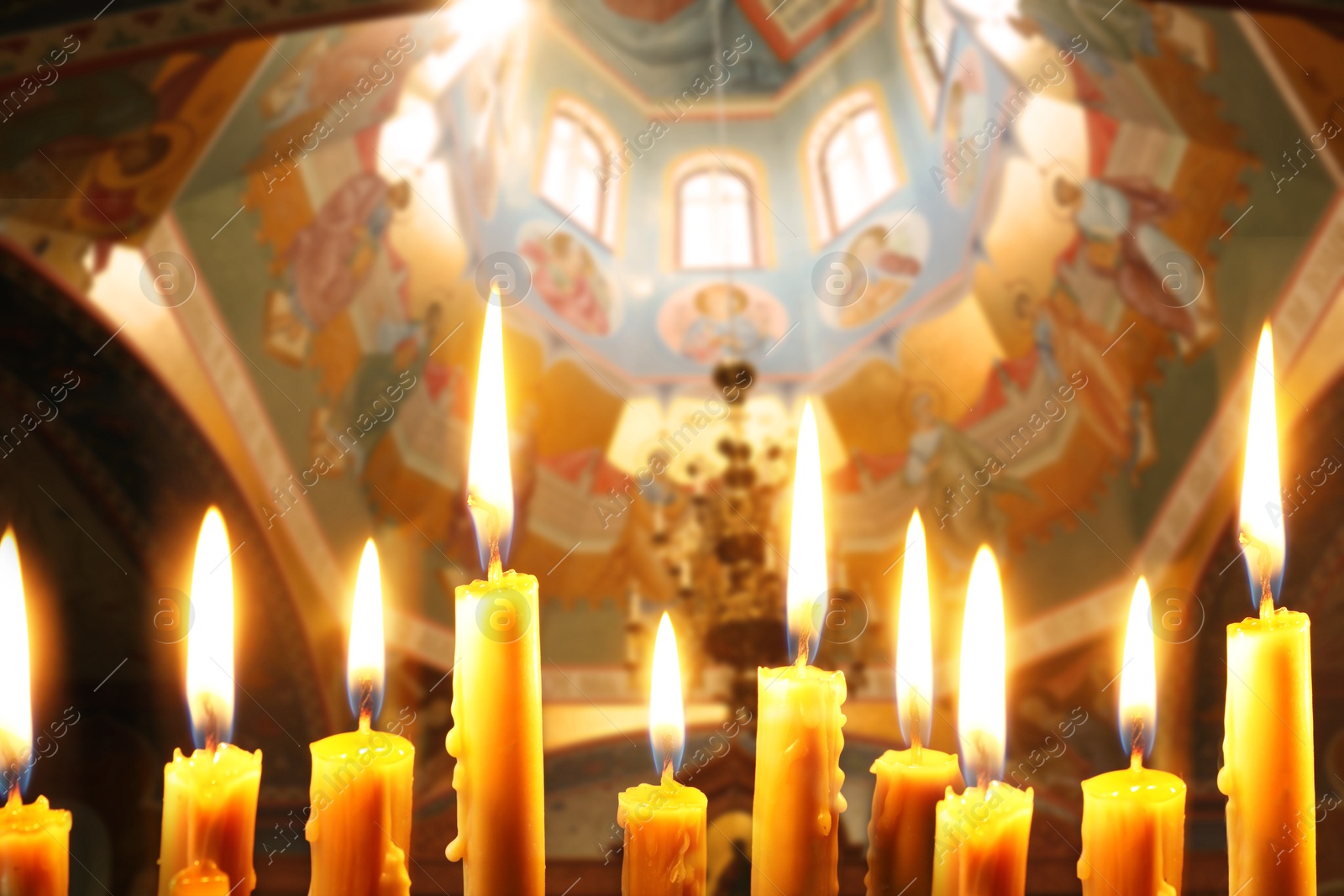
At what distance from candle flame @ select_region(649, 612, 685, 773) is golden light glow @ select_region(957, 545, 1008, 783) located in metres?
0.30

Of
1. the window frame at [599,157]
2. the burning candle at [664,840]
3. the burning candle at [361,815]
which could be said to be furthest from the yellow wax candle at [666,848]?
the window frame at [599,157]

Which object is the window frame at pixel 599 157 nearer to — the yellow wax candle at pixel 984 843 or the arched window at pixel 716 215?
the arched window at pixel 716 215

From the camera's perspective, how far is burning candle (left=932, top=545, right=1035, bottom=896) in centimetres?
125

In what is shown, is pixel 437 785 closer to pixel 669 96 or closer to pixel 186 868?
pixel 669 96

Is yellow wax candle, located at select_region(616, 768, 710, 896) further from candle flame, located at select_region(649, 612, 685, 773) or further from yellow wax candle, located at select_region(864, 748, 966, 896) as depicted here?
yellow wax candle, located at select_region(864, 748, 966, 896)

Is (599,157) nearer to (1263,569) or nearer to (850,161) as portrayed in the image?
(850,161)

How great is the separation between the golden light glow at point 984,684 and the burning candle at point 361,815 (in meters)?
0.56

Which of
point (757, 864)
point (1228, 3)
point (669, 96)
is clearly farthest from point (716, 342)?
point (757, 864)

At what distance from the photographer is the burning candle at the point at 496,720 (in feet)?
3.99

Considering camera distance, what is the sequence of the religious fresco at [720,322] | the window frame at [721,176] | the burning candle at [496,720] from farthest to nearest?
the religious fresco at [720,322]
the window frame at [721,176]
the burning candle at [496,720]

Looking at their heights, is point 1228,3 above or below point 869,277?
below

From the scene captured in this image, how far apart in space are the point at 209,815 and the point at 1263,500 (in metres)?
1.15

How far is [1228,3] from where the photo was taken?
5570 millimetres

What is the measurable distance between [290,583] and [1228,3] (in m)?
5.83
